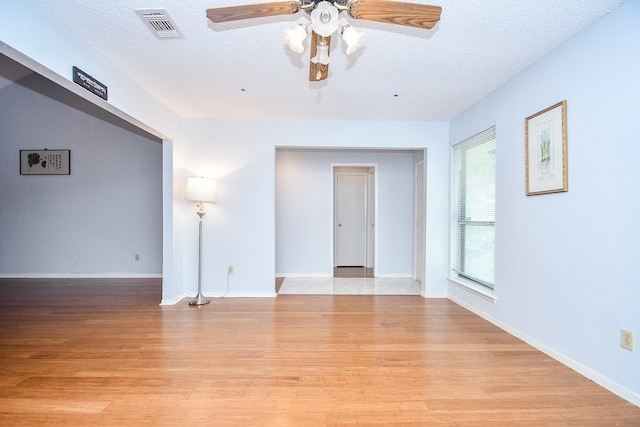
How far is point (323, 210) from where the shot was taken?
509 centimetres

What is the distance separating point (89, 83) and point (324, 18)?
6.28 ft

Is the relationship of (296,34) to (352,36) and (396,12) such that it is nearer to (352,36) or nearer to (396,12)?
(352,36)

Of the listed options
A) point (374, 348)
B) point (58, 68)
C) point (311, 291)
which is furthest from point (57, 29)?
point (311, 291)

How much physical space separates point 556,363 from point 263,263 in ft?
10.1

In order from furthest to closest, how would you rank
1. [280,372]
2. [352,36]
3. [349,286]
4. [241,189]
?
[349,286], [241,189], [280,372], [352,36]

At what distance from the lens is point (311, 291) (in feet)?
13.4

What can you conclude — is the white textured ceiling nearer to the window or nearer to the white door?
the window

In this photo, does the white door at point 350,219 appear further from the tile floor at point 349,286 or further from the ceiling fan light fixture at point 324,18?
the ceiling fan light fixture at point 324,18

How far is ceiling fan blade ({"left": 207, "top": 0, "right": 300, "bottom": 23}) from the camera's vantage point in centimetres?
A: 130

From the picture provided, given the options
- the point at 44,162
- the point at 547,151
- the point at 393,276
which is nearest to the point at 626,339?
the point at 547,151

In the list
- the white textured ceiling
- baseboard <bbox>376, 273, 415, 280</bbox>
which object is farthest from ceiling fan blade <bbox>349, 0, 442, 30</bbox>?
baseboard <bbox>376, 273, 415, 280</bbox>

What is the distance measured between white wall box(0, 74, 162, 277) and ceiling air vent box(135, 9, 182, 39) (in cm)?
338

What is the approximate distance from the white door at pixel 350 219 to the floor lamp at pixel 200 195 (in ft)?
9.88

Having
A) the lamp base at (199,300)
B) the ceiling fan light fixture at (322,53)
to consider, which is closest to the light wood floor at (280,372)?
the lamp base at (199,300)
